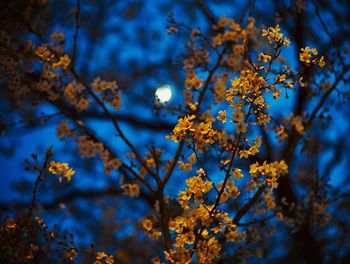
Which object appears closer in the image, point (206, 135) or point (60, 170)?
point (206, 135)

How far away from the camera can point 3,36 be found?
13.4 ft

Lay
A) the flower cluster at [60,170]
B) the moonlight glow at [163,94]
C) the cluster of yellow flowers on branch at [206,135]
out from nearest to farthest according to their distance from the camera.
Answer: the cluster of yellow flowers on branch at [206,135], the flower cluster at [60,170], the moonlight glow at [163,94]

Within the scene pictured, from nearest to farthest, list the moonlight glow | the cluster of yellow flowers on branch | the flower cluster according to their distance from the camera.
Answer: the cluster of yellow flowers on branch < the flower cluster < the moonlight glow

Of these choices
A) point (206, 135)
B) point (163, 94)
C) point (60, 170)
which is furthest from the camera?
point (163, 94)

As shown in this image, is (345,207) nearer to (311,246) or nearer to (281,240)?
(281,240)

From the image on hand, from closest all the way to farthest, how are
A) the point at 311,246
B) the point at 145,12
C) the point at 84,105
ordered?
the point at 84,105, the point at 311,246, the point at 145,12

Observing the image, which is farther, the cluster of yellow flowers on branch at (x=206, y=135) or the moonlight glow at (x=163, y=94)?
the moonlight glow at (x=163, y=94)

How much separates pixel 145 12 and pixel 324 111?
19.7 ft

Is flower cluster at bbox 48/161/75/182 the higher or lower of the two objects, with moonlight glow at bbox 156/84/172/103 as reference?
lower

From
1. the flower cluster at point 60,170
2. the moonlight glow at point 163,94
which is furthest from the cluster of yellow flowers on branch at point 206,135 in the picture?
the moonlight glow at point 163,94

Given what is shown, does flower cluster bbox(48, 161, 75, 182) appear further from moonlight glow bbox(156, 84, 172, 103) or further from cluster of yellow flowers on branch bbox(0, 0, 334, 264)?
moonlight glow bbox(156, 84, 172, 103)

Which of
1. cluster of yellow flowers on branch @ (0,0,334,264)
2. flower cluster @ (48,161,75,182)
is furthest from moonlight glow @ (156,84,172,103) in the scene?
flower cluster @ (48,161,75,182)

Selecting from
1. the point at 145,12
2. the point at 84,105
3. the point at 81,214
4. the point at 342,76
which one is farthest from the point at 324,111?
the point at 81,214

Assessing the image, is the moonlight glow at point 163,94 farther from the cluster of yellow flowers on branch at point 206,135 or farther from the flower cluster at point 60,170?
the flower cluster at point 60,170
